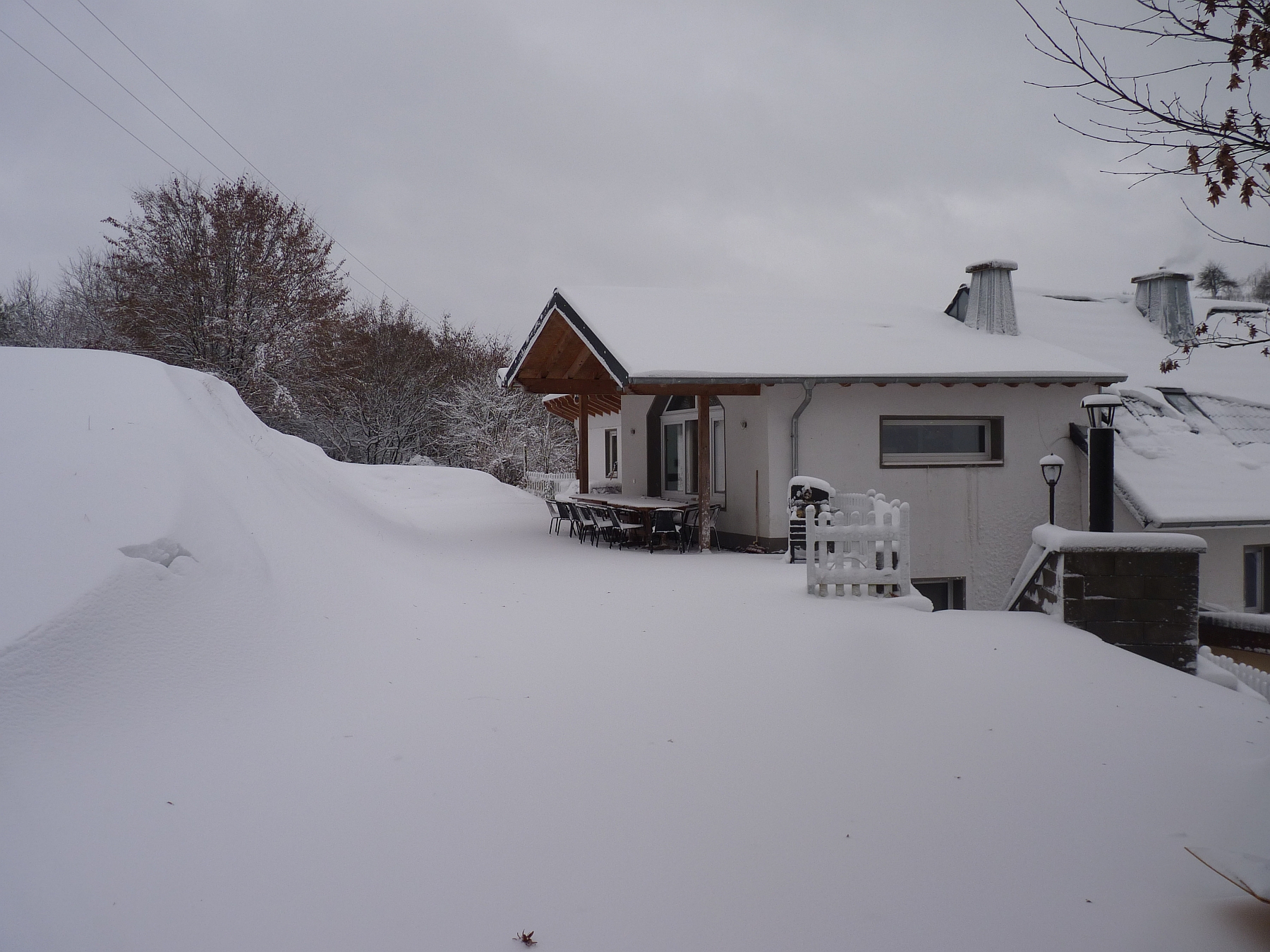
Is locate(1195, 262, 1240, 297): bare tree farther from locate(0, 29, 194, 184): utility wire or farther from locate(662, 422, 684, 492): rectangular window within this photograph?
locate(0, 29, 194, 184): utility wire

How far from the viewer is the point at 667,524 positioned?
40.5ft

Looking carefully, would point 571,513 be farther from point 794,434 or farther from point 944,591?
point 944,591

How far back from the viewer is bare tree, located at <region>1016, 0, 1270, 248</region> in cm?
273

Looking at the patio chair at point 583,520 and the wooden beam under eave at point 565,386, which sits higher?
the wooden beam under eave at point 565,386

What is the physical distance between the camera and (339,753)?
3.74 meters

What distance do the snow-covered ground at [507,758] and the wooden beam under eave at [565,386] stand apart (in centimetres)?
795

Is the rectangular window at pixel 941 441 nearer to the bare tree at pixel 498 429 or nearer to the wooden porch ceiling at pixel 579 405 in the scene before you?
the wooden porch ceiling at pixel 579 405

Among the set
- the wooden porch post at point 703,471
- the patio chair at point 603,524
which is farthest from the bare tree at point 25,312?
the wooden porch post at point 703,471

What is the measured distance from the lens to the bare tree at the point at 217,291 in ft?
64.7

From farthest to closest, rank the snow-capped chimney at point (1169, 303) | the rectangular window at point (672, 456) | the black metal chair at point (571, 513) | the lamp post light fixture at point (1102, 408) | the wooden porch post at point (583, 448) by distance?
the snow-capped chimney at point (1169, 303), the wooden porch post at point (583, 448), the rectangular window at point (672, 456), the black metal chair at point (571, 513), the lamp post light fixture at point (1102, 408)

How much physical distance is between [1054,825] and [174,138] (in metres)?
21.4

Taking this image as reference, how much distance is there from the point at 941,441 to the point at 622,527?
16.9 feet

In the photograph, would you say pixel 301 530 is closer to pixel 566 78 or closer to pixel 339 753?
pixel 339 753

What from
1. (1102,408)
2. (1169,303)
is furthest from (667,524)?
(1169,303)
